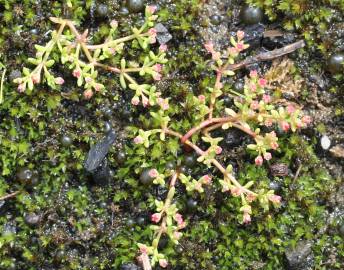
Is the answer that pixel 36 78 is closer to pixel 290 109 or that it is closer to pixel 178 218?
pixel 178 218

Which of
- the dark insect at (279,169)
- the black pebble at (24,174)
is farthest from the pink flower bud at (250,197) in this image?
the black pebble at (24,174)

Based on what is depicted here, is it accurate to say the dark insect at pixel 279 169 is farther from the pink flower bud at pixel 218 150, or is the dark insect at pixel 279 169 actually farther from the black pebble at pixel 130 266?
the black pebble at pixel 130 266

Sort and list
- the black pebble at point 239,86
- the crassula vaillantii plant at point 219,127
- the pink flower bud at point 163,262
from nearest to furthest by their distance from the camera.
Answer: the pink flower bud at point 163,262 < the crassula vaillantii plant at point 219,127 < the black pebble at point 239,86

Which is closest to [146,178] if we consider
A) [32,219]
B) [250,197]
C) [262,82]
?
[250,197]

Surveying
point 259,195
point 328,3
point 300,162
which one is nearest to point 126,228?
point 259,195

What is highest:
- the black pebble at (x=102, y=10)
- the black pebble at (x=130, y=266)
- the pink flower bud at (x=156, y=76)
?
the black pebble at (x=102, y=10)

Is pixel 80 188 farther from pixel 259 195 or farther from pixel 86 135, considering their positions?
pixel 259 195

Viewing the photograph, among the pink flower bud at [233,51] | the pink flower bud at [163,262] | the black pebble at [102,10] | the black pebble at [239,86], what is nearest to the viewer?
the pink flower bud at [163,262]
